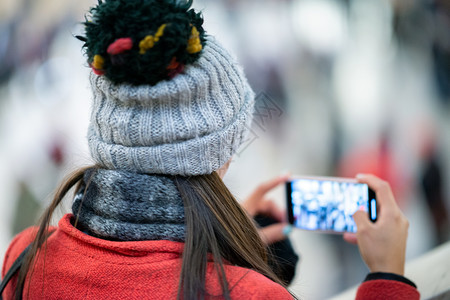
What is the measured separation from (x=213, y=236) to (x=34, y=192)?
6.63ft

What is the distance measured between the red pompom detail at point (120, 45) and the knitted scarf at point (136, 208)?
20 centimetres

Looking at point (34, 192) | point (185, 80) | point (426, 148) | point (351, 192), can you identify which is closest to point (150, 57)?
point (185, 80)

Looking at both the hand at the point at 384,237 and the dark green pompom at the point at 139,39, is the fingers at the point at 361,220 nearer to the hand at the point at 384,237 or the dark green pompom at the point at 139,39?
the hand at the point at 384,237

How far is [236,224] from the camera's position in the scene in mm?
743

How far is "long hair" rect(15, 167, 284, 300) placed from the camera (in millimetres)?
642

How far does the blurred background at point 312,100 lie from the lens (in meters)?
2.37

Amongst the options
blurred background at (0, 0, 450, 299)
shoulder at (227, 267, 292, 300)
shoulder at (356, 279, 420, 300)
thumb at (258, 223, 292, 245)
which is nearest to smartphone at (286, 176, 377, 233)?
thumb at (258, 223, 292, 245)

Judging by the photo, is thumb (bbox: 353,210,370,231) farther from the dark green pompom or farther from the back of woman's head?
the dark green pompom

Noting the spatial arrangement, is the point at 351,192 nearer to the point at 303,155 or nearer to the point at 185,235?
the point at 185,235

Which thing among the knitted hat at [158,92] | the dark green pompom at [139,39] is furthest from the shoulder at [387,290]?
the dark green pompom at [139,39]

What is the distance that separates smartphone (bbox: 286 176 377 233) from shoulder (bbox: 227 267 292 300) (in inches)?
20.6

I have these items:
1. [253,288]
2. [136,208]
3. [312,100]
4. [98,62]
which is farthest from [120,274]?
[312,100]

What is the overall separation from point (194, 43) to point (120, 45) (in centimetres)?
13

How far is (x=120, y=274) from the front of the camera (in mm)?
669
